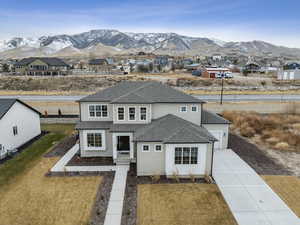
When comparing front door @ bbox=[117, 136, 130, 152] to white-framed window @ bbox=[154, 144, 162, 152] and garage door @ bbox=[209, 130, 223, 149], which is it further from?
garage door @ bbox=[209, 130, 223, 149]

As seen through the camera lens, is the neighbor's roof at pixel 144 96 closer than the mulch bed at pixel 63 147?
Yes

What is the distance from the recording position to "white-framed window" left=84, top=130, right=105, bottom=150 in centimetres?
1600

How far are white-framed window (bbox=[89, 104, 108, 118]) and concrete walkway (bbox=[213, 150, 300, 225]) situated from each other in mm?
9079

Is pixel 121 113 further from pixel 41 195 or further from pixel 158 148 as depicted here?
pixel 41 195

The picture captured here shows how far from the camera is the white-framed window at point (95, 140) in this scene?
16.0 meters

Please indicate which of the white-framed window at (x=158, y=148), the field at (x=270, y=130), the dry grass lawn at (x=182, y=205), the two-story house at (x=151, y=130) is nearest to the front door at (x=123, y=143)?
the two-story house at (x=151, y=130)

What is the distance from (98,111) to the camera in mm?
17000

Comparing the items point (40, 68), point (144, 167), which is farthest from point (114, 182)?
point (40, 68)

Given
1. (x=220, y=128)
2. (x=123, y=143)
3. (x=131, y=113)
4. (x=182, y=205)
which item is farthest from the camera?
(x=220, y=128)

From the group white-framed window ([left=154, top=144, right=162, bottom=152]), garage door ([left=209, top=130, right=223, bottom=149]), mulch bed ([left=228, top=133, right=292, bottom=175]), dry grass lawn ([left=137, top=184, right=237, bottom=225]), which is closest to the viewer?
dry grass lawn ([left=137, top=184, right=237, bottom=225])

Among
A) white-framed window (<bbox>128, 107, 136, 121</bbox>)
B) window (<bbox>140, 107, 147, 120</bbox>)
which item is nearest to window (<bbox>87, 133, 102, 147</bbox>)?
white-framed window (<bbox>128, 107, 136, 121</bbox>)

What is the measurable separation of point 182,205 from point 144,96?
8.31m

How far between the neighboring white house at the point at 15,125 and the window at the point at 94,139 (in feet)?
22.1

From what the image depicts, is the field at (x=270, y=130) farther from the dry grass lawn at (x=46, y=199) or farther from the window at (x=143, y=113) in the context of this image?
the dry grass lawn at (x=46, y=199)
